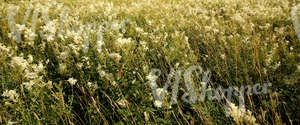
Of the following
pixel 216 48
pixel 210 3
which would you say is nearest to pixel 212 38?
pixel 216 48

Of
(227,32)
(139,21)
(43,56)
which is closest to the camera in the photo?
(43,56)

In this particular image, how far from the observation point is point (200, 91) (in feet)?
7.09

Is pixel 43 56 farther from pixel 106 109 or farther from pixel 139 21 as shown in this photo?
pixel 139 21

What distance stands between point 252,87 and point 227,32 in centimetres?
166

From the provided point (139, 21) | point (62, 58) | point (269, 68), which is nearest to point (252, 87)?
point (269, 68)

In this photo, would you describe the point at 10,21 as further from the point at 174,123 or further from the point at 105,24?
the point at 174,123

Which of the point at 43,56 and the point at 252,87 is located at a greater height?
the point at 43,56

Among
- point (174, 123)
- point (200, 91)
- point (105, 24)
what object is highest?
point (105, 24)

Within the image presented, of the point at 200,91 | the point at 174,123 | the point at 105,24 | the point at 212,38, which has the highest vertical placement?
the point at 105,24

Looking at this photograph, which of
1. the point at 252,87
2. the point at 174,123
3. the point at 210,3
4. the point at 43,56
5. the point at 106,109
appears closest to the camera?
the point at 174,123

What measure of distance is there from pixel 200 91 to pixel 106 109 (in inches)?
39.7

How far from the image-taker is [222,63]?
8.99 feet

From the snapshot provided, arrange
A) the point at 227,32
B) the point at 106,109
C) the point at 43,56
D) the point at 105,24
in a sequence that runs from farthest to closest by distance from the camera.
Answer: the point at 105,24
the point at 227,32
the point at 43,56
the point at 106,109

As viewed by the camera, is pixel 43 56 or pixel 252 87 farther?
pixel 43 56
